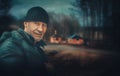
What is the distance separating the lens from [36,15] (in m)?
3.04

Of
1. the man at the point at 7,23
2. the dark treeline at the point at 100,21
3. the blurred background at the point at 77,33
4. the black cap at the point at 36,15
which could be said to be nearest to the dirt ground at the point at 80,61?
the blurred background at the point at 77,33

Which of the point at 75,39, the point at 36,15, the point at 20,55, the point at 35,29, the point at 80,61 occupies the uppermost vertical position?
the point at 36,15

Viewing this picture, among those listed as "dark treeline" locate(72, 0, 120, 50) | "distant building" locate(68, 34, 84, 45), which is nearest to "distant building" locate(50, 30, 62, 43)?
"distant building" locate(68, 34, 84, 45)

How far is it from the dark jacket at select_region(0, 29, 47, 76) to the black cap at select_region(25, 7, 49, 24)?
0.18 meters

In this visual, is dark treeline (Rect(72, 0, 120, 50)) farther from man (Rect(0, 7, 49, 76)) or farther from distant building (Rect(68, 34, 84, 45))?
man (Rect(0, 7, 49, 76))

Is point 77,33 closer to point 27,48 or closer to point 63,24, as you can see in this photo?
point 63,24

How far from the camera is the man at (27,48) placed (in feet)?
9.68

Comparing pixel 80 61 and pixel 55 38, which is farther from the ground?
pixel 55 38

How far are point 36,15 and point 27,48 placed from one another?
38 centimetres

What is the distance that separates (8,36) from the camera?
9.86 feet

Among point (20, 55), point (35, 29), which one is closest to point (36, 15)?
point (35, 29)

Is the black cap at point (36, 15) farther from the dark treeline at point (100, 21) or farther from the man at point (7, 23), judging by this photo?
the dark treeline at point (100, 21)

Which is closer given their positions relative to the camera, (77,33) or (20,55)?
(20,55)

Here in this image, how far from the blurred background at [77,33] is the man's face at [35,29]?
0.20 ft
